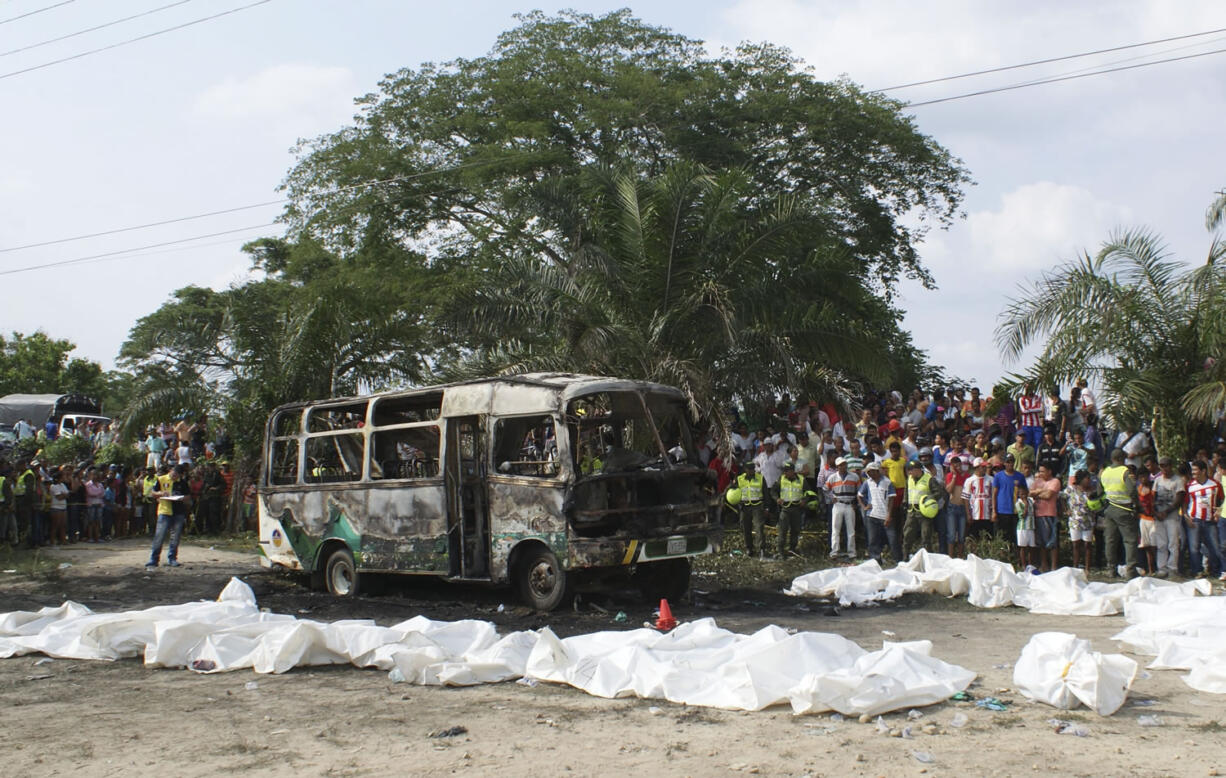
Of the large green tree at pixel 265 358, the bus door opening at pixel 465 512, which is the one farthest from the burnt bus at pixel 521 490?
the large green tree at pixel 265 358

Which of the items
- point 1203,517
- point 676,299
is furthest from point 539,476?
point 1203,517

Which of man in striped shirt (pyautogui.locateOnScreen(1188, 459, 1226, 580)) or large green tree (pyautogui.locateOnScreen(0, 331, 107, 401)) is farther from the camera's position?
large green tree (pyautogui.locateOnScreen(0, 331, 107, 401))

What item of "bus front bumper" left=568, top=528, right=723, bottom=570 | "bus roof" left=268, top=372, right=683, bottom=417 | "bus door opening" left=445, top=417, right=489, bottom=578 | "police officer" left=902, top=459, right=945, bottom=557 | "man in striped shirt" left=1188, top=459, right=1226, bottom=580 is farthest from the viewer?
"police officer" left=902, top=459, right=945, bottom=557

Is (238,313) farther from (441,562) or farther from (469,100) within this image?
(441,562)

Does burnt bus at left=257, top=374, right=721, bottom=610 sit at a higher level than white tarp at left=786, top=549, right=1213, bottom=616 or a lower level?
higher

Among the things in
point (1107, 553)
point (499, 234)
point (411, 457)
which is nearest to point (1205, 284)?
point (1107, 553)

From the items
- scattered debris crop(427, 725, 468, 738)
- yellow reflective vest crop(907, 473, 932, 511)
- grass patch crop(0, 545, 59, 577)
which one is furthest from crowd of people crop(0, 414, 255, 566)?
scattered debris crop(427, 725, 468, 738)

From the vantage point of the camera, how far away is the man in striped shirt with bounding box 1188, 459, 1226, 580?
13.7 metres

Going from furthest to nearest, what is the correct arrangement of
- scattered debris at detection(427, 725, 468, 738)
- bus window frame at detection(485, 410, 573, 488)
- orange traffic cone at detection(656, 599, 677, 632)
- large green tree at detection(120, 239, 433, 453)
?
large green tree at detection(120, 239, 433, 453), bus window frame at detection(485, 410, 573, 488), orange traffic cone at detection(656, 599, 677, 632), scattered debris at detection(427, 725, 468, 738)

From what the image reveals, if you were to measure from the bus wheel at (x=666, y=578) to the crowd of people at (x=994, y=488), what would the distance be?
14.6 feet

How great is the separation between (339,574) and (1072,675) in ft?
31.9

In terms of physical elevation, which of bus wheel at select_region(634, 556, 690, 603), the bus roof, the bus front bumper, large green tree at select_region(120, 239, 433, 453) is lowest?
bus wheel at select_region(634, 556, 690, 603)

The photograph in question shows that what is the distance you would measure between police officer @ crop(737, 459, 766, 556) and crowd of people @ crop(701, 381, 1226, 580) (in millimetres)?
25

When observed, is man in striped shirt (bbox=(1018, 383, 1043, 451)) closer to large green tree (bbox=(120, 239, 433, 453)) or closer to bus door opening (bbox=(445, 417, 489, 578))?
bus door opening (bbox=(445, 417, 489, 578))
